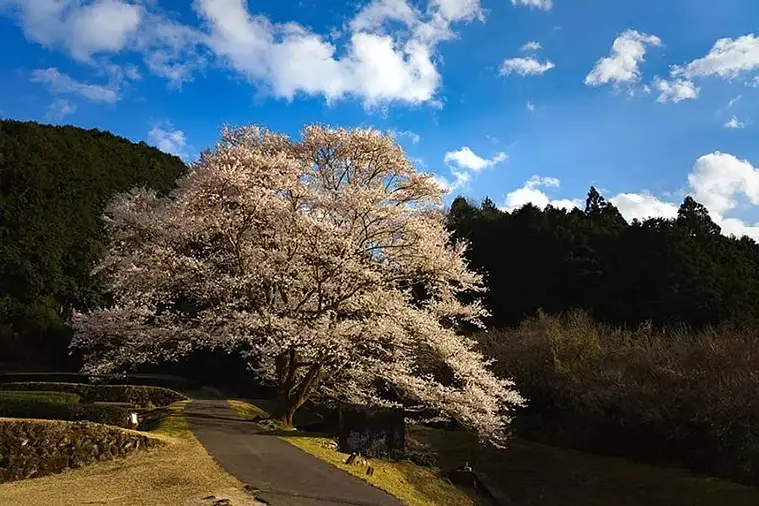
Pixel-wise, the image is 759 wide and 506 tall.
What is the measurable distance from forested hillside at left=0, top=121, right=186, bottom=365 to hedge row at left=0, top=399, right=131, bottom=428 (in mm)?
18945

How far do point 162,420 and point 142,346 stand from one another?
280cm

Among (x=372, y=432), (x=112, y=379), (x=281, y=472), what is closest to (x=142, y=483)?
(x=281, y=472)

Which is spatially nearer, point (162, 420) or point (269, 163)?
point (269, 163)

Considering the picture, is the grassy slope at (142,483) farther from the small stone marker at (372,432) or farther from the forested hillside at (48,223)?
the forested hillside at (48,223)

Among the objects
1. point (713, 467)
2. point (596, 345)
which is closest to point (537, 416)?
point (596, 345)

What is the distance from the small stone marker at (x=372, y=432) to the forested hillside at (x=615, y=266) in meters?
16.7

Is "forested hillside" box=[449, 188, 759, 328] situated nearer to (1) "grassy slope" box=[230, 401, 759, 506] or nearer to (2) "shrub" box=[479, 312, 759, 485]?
(2) "shrub" box=[479, 312, 759, 485]

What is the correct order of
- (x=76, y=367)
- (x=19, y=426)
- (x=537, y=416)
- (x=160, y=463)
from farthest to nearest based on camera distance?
(x=76, y=367)
(x=537, y=416)
(x=19, y=426)
(x=160, y=463)

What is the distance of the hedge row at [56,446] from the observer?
12.8 m

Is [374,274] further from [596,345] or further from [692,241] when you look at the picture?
[692,241]

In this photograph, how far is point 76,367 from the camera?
37.1m

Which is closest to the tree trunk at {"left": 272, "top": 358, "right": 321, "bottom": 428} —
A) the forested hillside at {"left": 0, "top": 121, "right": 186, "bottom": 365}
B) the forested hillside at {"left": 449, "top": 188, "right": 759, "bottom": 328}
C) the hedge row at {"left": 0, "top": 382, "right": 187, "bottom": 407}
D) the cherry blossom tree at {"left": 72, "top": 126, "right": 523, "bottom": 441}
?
the cherry blossom tree at {"left": 72, "top": 126, "right": 523, "bottom": 441}

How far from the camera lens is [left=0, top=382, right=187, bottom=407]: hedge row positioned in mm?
25250

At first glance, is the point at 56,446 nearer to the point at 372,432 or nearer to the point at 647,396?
the point at 372,432
